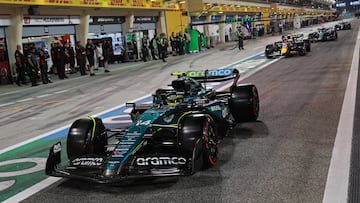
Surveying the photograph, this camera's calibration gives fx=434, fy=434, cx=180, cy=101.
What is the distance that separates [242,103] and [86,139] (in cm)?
262

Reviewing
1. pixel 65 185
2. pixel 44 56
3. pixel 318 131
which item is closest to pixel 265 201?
pixel 65 185

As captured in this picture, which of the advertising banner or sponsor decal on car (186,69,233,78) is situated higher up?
the advertising banner

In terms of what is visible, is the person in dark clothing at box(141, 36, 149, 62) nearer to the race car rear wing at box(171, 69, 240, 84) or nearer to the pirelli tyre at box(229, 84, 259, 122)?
the race car rear wing at box(171, 69, 240, 84)

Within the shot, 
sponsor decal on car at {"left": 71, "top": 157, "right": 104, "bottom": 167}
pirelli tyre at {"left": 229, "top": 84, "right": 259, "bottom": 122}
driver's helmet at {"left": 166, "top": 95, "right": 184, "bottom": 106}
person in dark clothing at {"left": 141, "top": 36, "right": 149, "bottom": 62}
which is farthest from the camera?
person in dark clothing at {"left": 141, "top": 36, "right": 149, "bottom": 62}

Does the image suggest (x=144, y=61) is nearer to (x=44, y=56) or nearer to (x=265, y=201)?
(x=44, y=56)

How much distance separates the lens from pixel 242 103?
22.2ft

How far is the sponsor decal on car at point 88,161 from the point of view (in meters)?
4.60

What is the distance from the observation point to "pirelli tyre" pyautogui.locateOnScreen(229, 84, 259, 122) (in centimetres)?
677

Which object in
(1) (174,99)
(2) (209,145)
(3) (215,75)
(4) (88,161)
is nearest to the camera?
(4) (88,161)

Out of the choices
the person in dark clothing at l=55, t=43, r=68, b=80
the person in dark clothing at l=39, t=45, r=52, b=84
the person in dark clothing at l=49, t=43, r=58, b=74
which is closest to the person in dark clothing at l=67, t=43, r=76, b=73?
the person in dark clothing at l=49, t=43, r=58, b=74

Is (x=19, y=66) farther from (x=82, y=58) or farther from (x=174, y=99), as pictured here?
(x=174, y=99)

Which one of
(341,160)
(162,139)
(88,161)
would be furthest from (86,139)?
(341,160)

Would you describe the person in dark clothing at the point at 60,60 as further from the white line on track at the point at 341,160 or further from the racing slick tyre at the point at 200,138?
the racing slick tyre at the point at 200,138

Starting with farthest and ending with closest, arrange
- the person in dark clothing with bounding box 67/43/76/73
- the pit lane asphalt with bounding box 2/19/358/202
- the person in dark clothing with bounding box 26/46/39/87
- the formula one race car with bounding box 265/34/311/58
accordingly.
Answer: the person in dark clothing with bounding box 67/43/76/73 → the formula one race car with bounding box 265/34/311/58 → the person in dark clothing with bounding box 26/46/39/87 → the pit lane asphalt with bounding box 2/19/358/202
